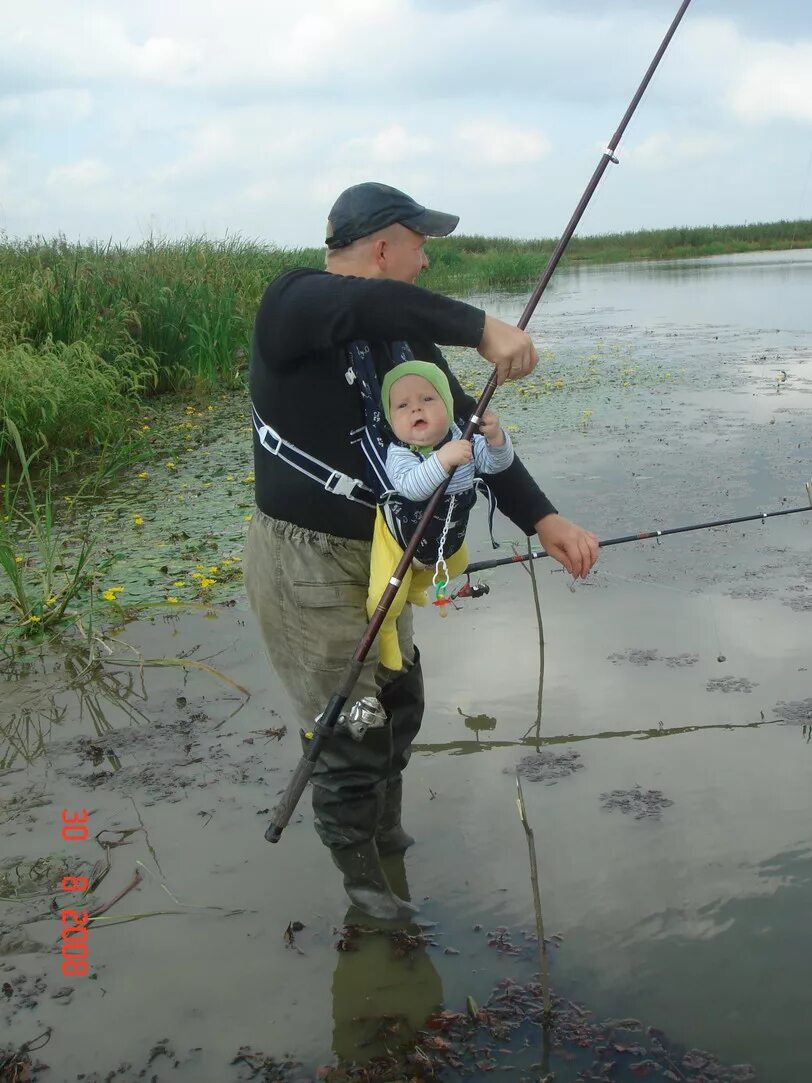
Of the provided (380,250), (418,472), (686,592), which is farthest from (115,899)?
(686,592)

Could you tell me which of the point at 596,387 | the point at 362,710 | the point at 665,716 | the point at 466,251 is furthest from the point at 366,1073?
the point at 466,251

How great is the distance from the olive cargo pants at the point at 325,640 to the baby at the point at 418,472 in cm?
8

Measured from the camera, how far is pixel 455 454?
2.43 metres

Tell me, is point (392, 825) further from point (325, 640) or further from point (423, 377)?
point (423, 377)

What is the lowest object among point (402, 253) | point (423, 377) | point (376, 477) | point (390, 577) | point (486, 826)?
point (486, 826)

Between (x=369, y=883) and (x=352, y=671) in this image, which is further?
(x=369, y=883)

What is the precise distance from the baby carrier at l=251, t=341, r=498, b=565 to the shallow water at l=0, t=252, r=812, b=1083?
1.11 metres

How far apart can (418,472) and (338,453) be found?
26cm

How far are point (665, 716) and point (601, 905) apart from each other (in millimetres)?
1169

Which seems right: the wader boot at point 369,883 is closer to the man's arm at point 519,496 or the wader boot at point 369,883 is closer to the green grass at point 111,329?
the man's arm at point 519,496

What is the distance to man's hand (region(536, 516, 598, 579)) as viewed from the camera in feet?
10.1

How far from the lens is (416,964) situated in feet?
9.30

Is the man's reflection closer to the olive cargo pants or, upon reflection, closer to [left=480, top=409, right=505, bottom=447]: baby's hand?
the olive cargo pants

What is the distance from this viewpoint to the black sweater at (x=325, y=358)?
2420 mm
